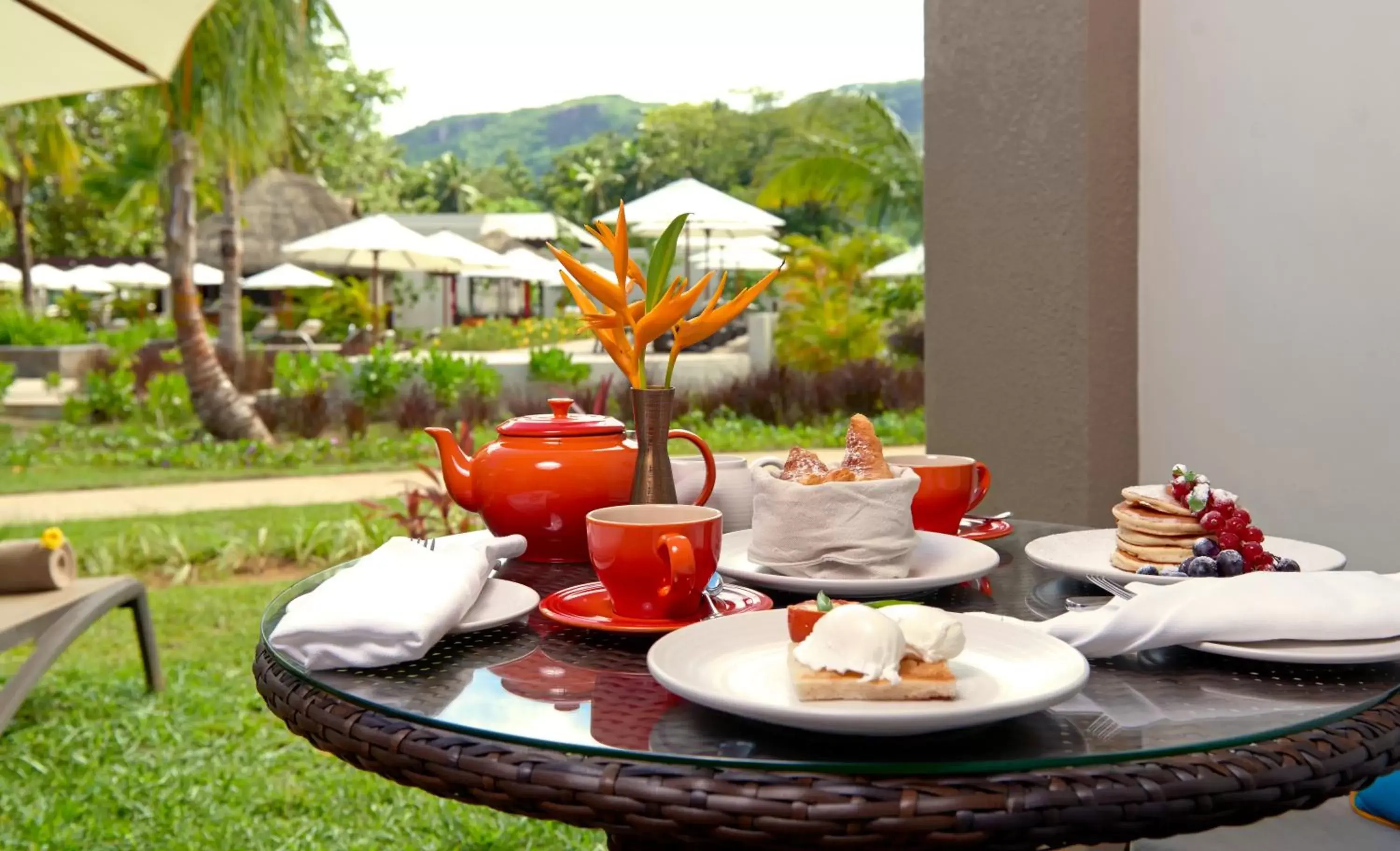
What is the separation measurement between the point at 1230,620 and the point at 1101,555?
38 cm

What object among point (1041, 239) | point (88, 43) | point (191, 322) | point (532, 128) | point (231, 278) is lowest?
point (191, 322)

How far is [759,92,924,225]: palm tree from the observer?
13203mm

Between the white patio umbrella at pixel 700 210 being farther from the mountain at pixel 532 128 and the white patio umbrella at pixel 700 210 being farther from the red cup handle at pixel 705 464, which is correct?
the mountain at pixel 532 128

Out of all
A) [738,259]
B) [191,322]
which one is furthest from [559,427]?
[738,259]

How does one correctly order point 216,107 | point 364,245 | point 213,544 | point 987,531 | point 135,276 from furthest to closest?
1. point 135,276
2. point 364,245
3. point 216,107
4. point 213,544
5. point 987,531

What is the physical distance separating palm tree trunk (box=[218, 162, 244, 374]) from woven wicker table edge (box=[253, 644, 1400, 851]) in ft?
36.2

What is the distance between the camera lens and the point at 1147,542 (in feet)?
4.38

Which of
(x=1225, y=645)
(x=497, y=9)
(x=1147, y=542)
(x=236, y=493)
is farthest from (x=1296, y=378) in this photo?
(x=497, y=9)

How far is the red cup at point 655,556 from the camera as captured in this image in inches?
45.1

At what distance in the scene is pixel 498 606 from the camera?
122 centimetres

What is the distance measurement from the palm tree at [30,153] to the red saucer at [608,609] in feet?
44.4

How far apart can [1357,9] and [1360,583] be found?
192cm

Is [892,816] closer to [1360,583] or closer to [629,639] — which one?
[629,639]

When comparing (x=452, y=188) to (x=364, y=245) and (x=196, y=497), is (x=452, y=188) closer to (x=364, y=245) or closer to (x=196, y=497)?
(x=364, y=245)
